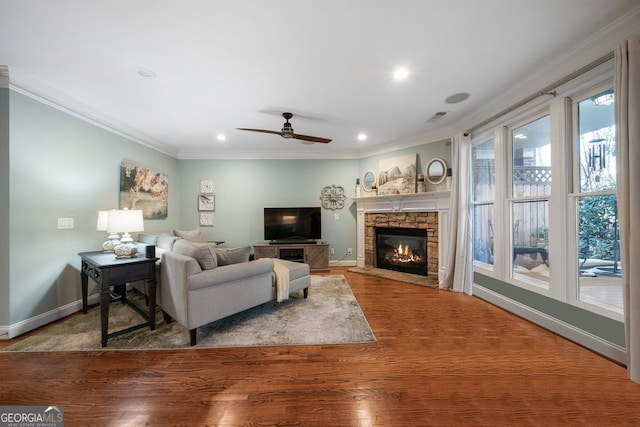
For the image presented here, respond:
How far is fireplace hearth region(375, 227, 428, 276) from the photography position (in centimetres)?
452

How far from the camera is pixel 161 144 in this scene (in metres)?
4.45

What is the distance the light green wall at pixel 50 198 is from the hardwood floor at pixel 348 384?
0.83 metres

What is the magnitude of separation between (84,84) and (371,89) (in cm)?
312

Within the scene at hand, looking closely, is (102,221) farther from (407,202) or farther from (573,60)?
(573,60)

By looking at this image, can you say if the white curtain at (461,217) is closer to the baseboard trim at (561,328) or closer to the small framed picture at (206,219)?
the baseboard trim at (561,328)

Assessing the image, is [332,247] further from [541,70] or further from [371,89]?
[541,70]

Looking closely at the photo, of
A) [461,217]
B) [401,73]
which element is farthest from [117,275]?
[461,217]

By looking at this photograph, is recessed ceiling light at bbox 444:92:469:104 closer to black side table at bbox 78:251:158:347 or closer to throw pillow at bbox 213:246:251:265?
throw pillow at bbox 213:246:251:265

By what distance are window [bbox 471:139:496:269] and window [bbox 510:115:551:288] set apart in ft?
1.11

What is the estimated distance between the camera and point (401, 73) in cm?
236

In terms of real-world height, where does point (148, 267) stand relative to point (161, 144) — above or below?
below

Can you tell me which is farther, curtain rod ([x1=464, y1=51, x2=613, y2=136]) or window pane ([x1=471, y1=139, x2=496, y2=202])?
window pane ([x1=471, y1=139, x2=496, y2=202])

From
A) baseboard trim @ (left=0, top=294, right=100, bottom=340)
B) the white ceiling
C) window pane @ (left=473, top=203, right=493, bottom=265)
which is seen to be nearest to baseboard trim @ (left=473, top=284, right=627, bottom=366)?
window pane @ (left=473, top=203, right=493, bottom=265)

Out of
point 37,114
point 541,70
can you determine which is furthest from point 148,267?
point 541,70
